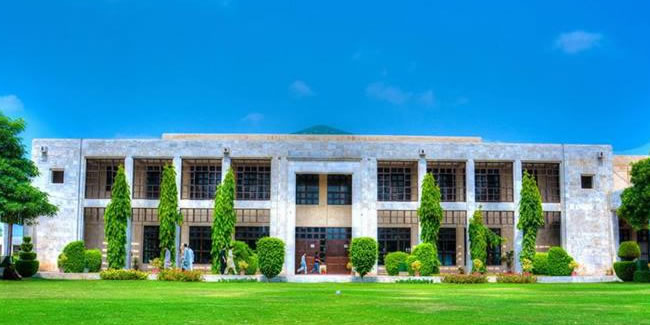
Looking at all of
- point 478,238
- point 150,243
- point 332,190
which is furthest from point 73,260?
point 478,238

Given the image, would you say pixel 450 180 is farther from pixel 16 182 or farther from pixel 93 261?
pixel 16 182

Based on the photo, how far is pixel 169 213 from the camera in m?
42.5

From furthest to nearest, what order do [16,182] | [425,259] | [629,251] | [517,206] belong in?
[517,206]
[425,259]
[629,251]
[16,182]

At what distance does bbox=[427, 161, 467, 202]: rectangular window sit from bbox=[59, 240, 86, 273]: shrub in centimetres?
2103

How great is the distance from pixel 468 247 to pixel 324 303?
1041 inches

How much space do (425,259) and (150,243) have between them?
57.7ft

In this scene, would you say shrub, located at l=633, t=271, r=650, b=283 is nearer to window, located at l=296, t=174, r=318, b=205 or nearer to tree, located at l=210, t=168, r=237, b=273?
window, located at l=296, t=174, r=318, b=205

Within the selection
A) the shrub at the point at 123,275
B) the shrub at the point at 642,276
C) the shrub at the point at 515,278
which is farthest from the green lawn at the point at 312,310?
the shrub at the point at 642,276

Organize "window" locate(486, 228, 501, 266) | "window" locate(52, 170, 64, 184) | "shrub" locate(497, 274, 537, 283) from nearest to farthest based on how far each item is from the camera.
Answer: "shrub" locate(497, 274, 537, 283) < "window" locate(52, 170, 64, 184) < "window" locate(486, 228, 501, 266)

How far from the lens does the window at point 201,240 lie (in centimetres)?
4709

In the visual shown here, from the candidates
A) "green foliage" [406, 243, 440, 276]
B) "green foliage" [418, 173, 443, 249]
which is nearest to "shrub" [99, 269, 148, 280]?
"green foliage" [406, 243, 440, 276]

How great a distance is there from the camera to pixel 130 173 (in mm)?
44844

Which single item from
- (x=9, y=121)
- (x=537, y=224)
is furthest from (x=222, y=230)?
(x=537, y=224)

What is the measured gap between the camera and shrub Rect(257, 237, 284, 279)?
3803 centimetres
